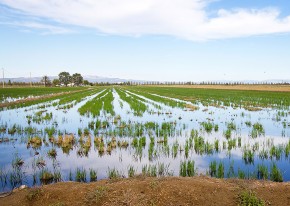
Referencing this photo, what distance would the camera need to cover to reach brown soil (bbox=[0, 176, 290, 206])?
20.6 feet

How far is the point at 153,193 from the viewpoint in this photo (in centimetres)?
649

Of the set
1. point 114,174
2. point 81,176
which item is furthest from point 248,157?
point 81,176

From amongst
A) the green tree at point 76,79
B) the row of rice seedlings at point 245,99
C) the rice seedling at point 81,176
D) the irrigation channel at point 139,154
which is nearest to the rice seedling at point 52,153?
the irrigation channel at point 139,154

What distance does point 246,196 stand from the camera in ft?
20.2

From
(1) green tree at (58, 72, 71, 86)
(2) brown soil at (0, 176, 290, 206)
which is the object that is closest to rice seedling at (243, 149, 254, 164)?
(2) brown soil at (0, 176, 290, 206)

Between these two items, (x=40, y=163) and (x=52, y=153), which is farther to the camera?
(x=52, y=153)

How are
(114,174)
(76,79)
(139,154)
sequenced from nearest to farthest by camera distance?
1. (114,174)
2. (139,154)
3. (76,79)

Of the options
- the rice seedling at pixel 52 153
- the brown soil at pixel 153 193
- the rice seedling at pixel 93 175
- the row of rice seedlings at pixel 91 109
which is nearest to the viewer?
A: the brown soil at pixel 153 193

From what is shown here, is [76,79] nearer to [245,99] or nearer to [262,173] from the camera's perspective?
[245,99]

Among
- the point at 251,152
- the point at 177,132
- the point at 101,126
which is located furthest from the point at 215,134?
the point at 101,126

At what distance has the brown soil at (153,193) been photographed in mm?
6270

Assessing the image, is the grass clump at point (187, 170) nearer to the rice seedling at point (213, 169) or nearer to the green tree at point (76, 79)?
the rice seedling at point (213, 169)

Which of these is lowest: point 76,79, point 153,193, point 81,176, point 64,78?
point 81,176

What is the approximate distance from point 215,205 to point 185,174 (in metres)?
2.46
